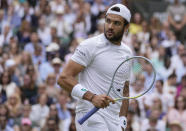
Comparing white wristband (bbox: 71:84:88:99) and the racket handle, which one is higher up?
white wristband (bbox: 71:84:88:99)

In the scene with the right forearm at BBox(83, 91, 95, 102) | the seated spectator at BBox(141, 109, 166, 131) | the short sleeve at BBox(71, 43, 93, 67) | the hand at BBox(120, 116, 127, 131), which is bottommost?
the seated spectator at BBox(141, 109, 166, 131)

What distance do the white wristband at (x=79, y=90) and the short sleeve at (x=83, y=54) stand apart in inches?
10.6

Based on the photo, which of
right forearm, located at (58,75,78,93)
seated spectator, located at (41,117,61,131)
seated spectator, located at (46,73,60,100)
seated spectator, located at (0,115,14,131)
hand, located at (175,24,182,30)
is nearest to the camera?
right forearm, located at (58,75,78,93)

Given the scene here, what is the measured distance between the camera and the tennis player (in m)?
6.31

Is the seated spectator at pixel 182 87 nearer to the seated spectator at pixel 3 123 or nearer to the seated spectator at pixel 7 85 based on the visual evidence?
the seated spectator at pixel 7 85

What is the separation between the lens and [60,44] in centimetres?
1443

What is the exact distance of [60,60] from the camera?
531 inches

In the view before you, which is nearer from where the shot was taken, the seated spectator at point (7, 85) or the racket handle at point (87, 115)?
the racket handle at point (87, 115)

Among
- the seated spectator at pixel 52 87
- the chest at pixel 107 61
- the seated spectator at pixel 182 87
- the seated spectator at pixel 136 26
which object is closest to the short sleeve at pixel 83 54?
the chest at pixel 107 61

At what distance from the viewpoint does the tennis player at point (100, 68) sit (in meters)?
6.31

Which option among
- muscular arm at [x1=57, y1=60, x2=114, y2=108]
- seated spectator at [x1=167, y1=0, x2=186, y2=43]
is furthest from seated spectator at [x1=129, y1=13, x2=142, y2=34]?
muscular arm at [x1=57, y1=60, x2=114, y2=108]

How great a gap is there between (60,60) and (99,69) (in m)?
7.07

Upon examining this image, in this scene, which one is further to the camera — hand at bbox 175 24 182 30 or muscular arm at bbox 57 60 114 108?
hand at bbox 175 24 182 30

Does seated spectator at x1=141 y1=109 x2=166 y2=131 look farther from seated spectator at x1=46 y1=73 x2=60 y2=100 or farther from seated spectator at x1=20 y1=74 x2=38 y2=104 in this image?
seated spectator at x1=20 y1=74 x2=38 y2=104
